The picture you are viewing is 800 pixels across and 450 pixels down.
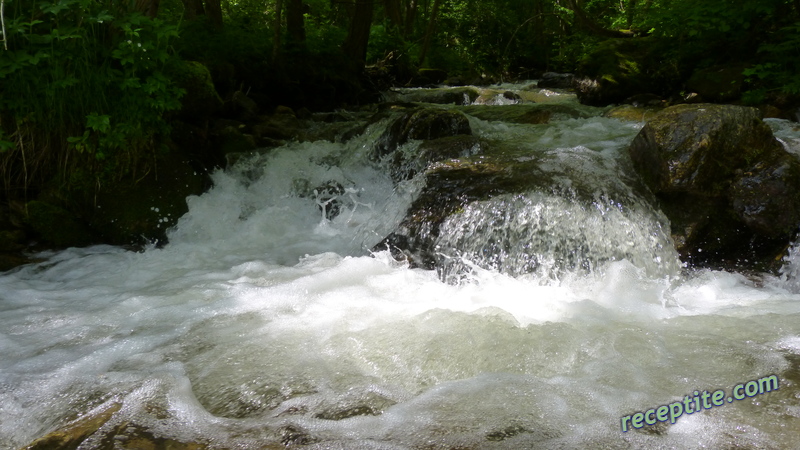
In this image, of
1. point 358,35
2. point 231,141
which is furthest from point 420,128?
point 358,35

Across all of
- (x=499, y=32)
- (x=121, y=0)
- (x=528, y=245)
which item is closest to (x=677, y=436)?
(x=528, y=245)

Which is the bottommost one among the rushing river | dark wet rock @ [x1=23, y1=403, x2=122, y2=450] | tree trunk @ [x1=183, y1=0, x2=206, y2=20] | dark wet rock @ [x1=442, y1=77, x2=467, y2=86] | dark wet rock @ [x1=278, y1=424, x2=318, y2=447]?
the rushing river

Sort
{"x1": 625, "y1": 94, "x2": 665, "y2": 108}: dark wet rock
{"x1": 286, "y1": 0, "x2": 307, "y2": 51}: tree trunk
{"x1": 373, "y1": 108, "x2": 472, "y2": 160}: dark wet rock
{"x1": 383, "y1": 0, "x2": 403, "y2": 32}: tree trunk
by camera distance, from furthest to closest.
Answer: {"x1": 383, "y1": 0, "x2": 403, "y2": 32}: tree trunk
{"x1": 286, "y1": 0, "x2": 307, "y2": 51}: tree trunk
{"x1": 625, "y1": 94, "x2": 665, "y2": 108}: dark wet rock
{"x1": 373, "y1": 108, "x2": 472, "y2": 160}: dark wet rock

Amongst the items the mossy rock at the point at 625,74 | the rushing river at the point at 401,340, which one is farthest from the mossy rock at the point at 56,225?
the mossy rock at the point at 625,74

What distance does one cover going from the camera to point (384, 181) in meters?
6.34

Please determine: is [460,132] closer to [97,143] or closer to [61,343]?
[97,143]

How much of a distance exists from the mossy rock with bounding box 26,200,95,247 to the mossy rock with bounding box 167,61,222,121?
1.61 meters

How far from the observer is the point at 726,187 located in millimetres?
4715

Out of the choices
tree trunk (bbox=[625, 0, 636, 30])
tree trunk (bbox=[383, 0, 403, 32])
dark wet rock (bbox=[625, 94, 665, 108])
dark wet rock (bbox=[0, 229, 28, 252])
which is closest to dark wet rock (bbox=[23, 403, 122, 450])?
dark wet rock (bbox=[0, 229, 28, 252])

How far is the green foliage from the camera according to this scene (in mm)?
4758

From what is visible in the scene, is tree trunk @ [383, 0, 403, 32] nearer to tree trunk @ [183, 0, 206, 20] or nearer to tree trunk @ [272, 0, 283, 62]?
tree trunk @ [183, 0, 206, 20]

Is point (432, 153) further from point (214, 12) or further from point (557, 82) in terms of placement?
point (557, 82)

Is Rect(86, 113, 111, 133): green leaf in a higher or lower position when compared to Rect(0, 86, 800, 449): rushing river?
higher

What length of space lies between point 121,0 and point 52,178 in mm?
1716
